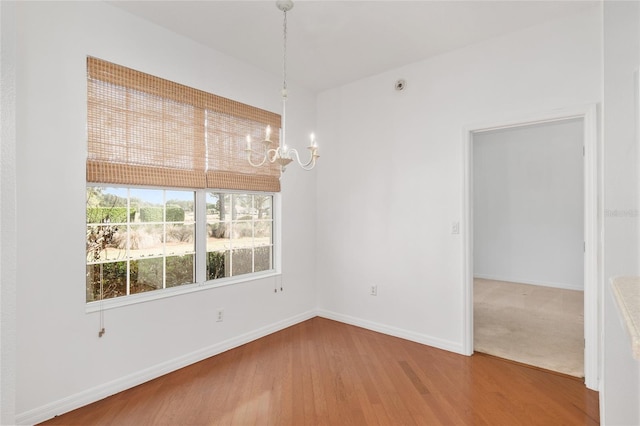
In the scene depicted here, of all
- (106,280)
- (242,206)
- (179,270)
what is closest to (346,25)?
(242,206)

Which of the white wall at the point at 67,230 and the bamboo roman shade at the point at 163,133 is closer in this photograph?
the white wall at the point at 67,230

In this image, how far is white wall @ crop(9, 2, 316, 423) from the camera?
2170mm

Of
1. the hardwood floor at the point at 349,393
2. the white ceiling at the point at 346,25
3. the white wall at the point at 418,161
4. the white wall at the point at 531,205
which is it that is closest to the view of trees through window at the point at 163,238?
the hardwood floor at the point at 349,393

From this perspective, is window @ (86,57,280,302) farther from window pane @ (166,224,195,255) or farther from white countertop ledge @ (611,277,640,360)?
white countertop ledge @ (611,277,640,360)

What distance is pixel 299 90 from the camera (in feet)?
13.7

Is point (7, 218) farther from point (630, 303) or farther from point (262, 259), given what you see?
point (630, 303)

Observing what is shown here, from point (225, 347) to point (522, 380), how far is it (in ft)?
8.64

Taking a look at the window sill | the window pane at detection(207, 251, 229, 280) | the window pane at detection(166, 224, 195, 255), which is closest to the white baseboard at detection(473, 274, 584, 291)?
the window sill

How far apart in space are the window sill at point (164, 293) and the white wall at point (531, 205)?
4.76 m

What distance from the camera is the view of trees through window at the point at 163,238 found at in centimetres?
263

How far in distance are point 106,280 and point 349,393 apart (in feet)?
6.82

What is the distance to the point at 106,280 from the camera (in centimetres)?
264

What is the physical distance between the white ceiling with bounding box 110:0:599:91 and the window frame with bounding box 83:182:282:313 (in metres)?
1.40

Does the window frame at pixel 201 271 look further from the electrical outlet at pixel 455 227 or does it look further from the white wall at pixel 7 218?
the electrical outlet at pixel 455 227
